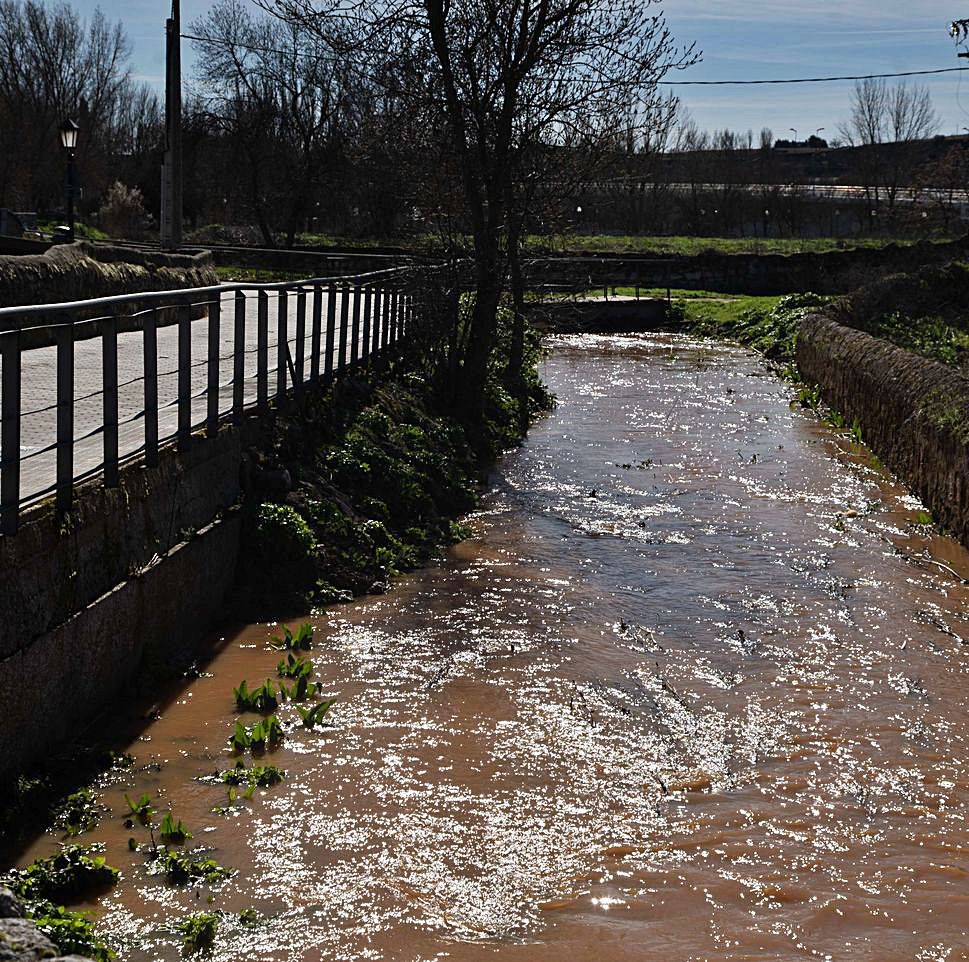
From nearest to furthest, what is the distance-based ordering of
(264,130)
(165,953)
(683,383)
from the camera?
(165,953), (683,383), (264,130)

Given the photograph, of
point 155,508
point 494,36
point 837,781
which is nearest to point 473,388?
point 494,36

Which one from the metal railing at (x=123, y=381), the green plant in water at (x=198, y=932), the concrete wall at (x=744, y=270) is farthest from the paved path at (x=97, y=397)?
the concrete wall at (x=744, y=270)

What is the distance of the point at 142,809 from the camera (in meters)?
6.12

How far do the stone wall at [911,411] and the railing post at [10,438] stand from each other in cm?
899

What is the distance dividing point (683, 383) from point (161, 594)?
19.8m

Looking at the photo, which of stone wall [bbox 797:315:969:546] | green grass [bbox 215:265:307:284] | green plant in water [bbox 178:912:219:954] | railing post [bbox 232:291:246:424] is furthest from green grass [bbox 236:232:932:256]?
green plant in water [bbox 178:912:219:954]

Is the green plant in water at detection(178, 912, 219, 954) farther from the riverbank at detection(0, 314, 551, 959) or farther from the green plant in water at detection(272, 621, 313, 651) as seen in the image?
the green plant in water at detection(272, 621, 313, 651)

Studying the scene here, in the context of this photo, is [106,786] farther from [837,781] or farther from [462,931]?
[837,781]

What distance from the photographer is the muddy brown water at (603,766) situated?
545cm

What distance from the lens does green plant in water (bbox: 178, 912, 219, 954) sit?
16.6 feet

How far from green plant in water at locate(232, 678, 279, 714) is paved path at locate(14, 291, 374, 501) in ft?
4.99

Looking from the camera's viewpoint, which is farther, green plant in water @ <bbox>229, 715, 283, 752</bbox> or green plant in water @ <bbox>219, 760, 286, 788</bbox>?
green plant in water @ <bbox>229, 715, 283, 752</bbox>

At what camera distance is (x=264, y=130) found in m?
60.8

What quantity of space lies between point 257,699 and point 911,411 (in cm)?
1017
